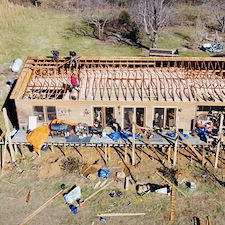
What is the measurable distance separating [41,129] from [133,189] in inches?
345

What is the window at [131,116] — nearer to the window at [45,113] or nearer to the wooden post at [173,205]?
the window at [45,113]

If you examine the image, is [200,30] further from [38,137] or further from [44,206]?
[44,206]

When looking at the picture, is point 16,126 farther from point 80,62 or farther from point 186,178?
point 186,178

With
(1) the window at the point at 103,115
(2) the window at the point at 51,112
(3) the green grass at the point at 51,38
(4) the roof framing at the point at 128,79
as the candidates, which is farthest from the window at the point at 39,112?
(3) the green grass at the point at 51,38

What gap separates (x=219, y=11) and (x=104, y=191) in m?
43.0

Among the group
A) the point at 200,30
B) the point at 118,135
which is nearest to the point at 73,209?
the point at 118,135

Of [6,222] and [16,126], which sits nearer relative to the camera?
[6,222]

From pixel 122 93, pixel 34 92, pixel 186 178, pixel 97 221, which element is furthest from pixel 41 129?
pixel 186 178

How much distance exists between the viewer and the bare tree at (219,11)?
50.8m

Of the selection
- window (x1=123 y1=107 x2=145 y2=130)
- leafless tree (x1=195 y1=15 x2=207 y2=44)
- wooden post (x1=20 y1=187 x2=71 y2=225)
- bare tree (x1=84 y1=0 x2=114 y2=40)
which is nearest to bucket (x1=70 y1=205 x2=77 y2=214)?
wooden post (x1=20 y1=187 x2=71 y2=225)

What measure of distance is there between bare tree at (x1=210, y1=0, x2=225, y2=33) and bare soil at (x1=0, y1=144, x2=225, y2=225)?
1229 inches

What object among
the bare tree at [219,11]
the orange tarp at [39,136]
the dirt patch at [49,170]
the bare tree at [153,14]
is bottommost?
the dirt patch at [49,170]

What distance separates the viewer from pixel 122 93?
1087 inches

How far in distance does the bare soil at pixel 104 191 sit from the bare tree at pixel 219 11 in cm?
3121
